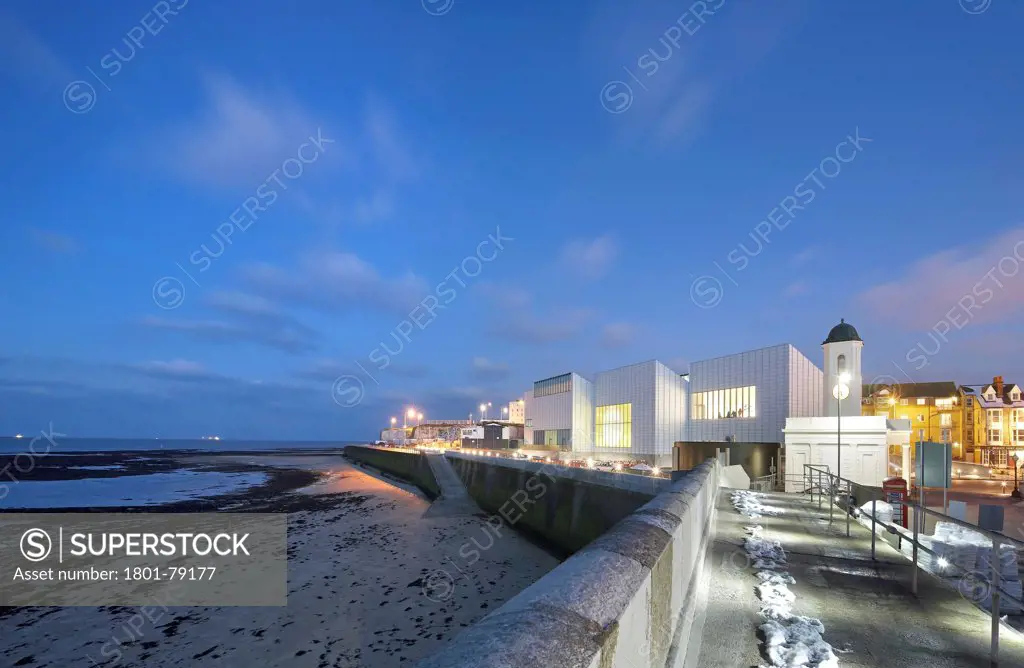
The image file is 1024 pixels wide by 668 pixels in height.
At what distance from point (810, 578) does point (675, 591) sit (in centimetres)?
406

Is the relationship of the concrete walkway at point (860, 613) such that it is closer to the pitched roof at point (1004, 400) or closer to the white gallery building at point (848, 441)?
the white gallery building at point (848, 441)

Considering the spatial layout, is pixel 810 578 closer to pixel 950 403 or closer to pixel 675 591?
pixel 675 591

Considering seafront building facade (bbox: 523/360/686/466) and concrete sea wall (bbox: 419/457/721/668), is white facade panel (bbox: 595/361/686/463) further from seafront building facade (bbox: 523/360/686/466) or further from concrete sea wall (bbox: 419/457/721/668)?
concrete sea wall (bbox: 419/457/721/668)

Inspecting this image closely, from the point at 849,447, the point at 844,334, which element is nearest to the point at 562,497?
the point at 849,447

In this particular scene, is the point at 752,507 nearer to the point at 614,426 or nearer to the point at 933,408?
the point at 614,426

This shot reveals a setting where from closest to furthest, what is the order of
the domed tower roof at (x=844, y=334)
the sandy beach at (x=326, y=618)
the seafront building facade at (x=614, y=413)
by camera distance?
1. the sandy beach at (x=326, y=618)
2. the domed tower roof at (x=844, y=334)
3. the seafront building facade at (x=614, y=413)

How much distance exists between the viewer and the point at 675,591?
4.35m

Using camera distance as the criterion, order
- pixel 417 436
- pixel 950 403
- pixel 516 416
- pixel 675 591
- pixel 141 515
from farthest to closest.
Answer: pixel 516 416 < pixel 417 436 < pixel 950 403 < pixel 141 515 < pixel 675 591

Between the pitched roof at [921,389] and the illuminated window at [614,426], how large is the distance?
49.5 m

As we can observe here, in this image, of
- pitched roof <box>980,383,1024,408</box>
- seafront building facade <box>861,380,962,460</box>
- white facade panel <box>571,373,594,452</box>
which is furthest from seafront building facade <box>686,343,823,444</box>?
pitched roof <box>980,383,1024,408</box>

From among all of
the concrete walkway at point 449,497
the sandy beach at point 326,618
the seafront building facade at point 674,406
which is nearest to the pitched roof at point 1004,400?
the seafront building facade at point 674,406

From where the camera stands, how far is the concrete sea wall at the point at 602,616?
1893 millimetres

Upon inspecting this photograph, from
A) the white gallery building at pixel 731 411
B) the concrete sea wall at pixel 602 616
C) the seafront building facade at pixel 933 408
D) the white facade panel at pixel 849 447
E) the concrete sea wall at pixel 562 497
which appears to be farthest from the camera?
the seafront building facade at pixel 933 408

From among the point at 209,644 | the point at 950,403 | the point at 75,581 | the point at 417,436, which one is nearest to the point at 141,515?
the point at 75,581
